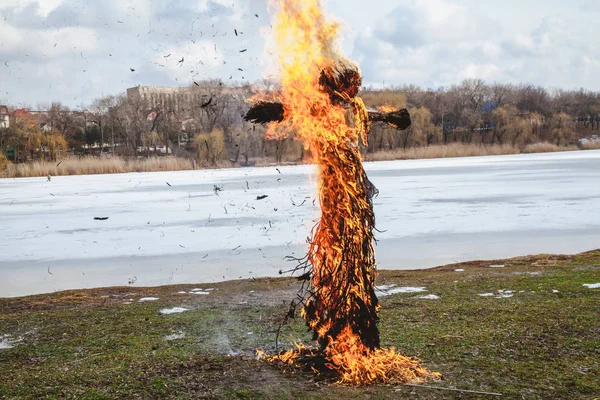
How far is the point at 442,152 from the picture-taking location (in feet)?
208

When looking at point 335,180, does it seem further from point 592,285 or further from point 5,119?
point 5,119

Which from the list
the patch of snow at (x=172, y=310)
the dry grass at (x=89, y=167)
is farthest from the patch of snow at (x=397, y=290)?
the dry grass at (x=89, y=167)

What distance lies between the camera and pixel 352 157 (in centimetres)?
575

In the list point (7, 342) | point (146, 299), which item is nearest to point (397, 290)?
point (146, 299)

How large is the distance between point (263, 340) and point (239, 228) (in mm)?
11343

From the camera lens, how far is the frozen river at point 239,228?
13914mm

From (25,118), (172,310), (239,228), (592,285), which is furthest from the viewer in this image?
(25,118)

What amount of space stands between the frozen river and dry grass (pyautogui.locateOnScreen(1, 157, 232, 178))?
14412mm

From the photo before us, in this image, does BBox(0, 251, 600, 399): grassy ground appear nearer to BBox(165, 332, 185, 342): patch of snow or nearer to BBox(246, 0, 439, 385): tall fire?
BBox(165, 332, 185, 342): patch of snow

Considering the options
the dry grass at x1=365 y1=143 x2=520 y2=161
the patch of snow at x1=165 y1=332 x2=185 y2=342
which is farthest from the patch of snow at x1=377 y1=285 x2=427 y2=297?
the dry grass at x1=365 y1=143 x2=520 y2=161

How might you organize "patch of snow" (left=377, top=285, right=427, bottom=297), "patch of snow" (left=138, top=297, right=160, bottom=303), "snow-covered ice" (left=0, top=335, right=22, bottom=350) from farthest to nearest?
"patch of snow" (left=138, top=297, right=160, bottom=303)
"patch of snow" (left=377, top=285, right=427, bottom=297)
"snow-covered ice" (left=0, top=335, right=22, bottom=350)

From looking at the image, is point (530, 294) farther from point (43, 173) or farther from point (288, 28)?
point (43, 173)

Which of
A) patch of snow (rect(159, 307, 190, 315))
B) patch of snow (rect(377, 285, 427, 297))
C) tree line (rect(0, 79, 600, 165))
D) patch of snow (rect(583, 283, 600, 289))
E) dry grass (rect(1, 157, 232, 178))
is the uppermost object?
tree line (rect(0, 79, 600, 165))

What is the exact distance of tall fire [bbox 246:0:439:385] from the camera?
18.6 ft
